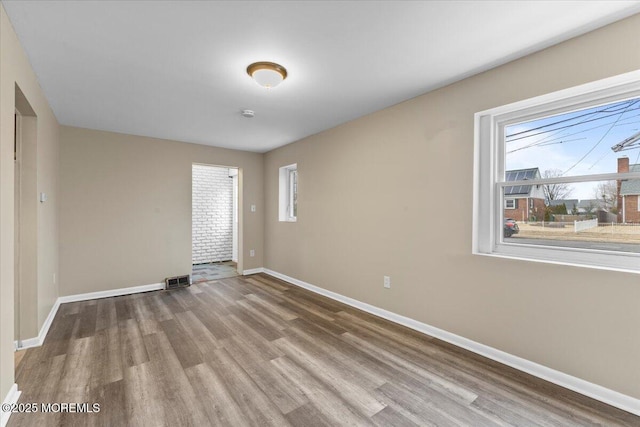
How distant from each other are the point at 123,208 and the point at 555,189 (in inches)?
209

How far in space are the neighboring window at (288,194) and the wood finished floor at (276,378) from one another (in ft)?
7.56

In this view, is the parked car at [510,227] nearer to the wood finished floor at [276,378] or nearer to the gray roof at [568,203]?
the gray roof at [568,203]

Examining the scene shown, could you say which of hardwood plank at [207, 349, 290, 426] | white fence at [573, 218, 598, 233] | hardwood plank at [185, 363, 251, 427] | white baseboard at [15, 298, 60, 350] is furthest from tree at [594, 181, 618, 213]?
white baseboard at [15, 298, 60, 350]

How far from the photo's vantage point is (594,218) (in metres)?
1.98

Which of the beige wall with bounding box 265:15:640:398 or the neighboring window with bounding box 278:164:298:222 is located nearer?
the beige wall with bounding box 265:15:640:398

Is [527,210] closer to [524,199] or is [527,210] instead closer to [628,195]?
[524,199]

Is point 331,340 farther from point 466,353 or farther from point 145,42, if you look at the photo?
point 145,42

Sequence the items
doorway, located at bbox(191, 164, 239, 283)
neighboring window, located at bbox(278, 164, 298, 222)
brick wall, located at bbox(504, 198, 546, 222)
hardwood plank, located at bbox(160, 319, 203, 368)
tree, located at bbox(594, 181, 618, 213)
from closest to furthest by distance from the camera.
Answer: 1. tree, located at bbox(594, 181, 618, 213)
2. brick wall, located at bbox(504, 198, 546, 222)
3. hardwood plank, located at bbox(160, 319, 203, 368)
4. neighboring window, located at bbox(278, 164, 298, 222)
5. doorway, located at bbox(191, 164, 239, 283)

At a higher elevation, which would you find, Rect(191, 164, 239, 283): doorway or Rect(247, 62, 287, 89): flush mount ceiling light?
Rect(247, 62, 287, 89): flush mount ceiling light

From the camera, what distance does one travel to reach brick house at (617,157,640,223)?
182cm

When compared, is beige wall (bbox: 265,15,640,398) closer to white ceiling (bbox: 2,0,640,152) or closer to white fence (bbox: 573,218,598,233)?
white ceiling (bbox: 2,0,640,152)

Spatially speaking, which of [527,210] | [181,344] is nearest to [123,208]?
[181,344]

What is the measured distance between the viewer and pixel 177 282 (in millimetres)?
4617

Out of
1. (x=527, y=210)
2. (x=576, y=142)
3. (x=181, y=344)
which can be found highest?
(x=576, y=142)
